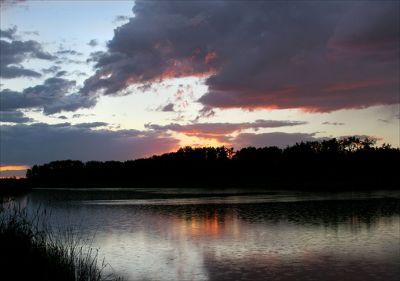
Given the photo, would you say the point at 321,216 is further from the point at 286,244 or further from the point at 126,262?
the point at 126,262

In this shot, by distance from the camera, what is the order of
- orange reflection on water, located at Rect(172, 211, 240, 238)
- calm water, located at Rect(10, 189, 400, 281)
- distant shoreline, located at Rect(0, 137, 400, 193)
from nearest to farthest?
calm water, located at Rect(10, 189, 400, 281) < orange reflection on water, located at Rect(172, 211, 240, 238) < distant shoreline, located at Rect(0, 137, 400, 193)

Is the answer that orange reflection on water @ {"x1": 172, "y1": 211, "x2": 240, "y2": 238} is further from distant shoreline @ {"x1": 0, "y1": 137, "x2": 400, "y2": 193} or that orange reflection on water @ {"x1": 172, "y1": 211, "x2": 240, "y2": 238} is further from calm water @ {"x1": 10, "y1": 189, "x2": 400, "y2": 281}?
distant shoreline @ {"x1": 0, "y1": 137, "x2": 400, "y2": 193}

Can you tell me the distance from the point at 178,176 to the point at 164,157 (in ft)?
57.0

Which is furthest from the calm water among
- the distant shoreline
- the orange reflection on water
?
the distant shoreline

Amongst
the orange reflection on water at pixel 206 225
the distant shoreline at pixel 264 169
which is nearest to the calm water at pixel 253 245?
the orange reflection on water at pixel 206 225

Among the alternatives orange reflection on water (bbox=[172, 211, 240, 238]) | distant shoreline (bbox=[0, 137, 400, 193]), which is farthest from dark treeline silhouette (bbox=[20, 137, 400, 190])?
orange reflection on water (bbox=[172, 211, 240, 238])

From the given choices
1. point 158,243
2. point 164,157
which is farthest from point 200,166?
point 158,243

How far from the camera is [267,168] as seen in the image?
113062mm

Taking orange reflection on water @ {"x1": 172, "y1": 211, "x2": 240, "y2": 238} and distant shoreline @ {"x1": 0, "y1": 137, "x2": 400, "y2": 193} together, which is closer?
orange reflection on water @ {"x1": 172, "y1": 211, "x2": 240, "y2": 238}

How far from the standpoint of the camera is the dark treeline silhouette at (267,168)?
3634 inches

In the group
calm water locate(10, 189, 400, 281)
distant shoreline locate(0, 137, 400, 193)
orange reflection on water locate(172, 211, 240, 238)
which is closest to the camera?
calm water locate(10, 189, 400, 281)

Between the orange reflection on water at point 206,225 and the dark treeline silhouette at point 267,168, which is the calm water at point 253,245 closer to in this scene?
the orange reflection on water at point 206,225

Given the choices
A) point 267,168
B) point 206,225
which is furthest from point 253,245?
point 267,168

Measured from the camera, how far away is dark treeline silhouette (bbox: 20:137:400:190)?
92.3 meters
